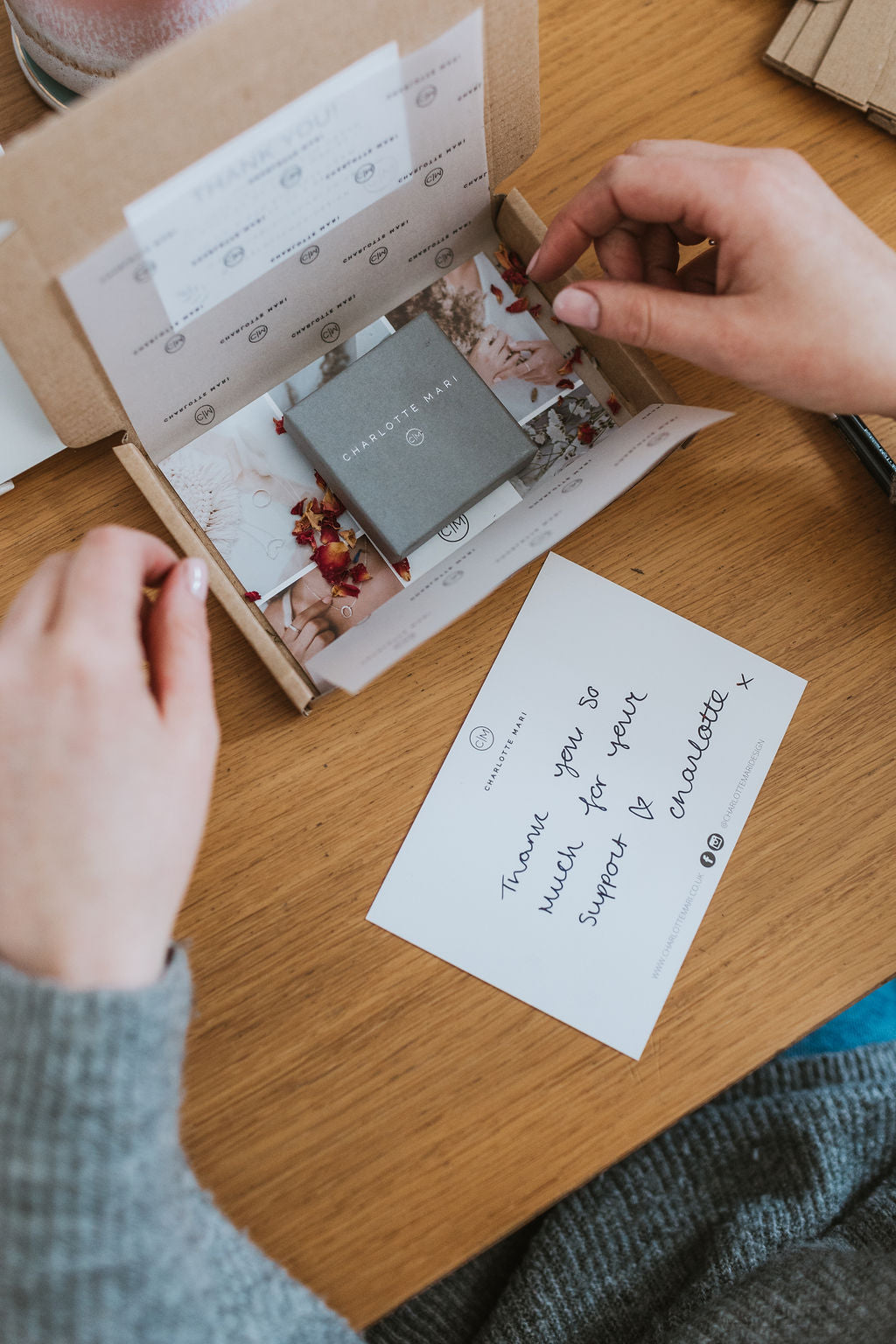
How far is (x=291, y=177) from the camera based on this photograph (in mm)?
553

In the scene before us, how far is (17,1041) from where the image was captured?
0.48m

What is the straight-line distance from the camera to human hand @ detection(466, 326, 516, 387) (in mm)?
698

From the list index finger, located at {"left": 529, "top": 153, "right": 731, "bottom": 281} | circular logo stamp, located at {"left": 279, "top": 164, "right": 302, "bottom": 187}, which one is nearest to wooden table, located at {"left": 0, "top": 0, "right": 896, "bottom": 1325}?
index finger, located at {"left": 529, "top": 153, "right": 731, "bottom": 281}

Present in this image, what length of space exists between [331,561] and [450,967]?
0.30m

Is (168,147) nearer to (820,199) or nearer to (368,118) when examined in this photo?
(368,118)

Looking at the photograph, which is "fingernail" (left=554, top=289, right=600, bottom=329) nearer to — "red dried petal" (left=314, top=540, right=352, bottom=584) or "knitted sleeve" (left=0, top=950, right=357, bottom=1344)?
"red dried petal" (left=314, top=540, right=352, bottom=584)

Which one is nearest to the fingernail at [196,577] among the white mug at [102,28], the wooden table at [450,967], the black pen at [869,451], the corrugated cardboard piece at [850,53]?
the wooden table at [450,967]

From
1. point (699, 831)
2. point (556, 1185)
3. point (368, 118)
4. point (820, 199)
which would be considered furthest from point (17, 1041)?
point (820, 199)

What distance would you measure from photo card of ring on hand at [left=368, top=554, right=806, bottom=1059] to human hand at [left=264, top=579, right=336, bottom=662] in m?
0.12

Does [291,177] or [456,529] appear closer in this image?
[291,177]

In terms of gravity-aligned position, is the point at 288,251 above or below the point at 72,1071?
above

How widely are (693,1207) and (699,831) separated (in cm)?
36

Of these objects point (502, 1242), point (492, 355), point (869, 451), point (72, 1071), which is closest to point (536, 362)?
point (492, 355)

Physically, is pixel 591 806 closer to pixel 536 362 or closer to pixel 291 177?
pixel 536 362
